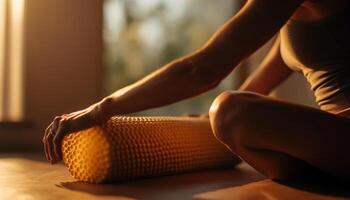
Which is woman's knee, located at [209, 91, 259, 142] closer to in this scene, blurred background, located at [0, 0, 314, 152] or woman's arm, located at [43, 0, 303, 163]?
woman's arm, located at [43, 0, 303, 163]

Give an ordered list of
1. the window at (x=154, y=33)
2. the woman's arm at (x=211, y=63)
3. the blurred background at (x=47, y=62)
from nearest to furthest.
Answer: the woman's arm at (x=211, y=63), the blurred background at (x=47, y=62), the window at (x=154, y=33)

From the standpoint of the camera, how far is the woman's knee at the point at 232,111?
4.28 ft

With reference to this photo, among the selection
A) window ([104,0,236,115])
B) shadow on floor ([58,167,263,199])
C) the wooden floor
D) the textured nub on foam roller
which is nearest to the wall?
window ([104,0,236,115])

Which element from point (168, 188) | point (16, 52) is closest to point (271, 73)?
point (168, 188)

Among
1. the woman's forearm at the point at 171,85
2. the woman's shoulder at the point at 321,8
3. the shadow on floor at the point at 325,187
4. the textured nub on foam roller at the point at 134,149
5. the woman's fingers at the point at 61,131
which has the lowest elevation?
the shadow on floor at the point at 325,187

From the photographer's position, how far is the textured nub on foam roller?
Answer: 1.40 m

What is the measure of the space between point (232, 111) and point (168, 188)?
0.27 m

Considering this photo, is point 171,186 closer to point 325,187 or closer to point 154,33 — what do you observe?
point 325,187

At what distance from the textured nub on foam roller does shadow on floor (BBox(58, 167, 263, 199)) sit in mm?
32

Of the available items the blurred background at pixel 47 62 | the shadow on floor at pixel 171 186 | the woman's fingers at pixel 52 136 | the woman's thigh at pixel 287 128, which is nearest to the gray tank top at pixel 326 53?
the woman's thigh at pixel 287 128

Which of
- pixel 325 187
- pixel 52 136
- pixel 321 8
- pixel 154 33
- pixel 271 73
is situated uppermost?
pixel 321 8

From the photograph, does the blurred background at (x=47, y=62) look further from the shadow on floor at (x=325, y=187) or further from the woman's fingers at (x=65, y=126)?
the shadow on floor at (x=325, y=187)

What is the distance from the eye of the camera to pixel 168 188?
1373 mm

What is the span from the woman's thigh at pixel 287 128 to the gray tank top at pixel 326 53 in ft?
0.45
